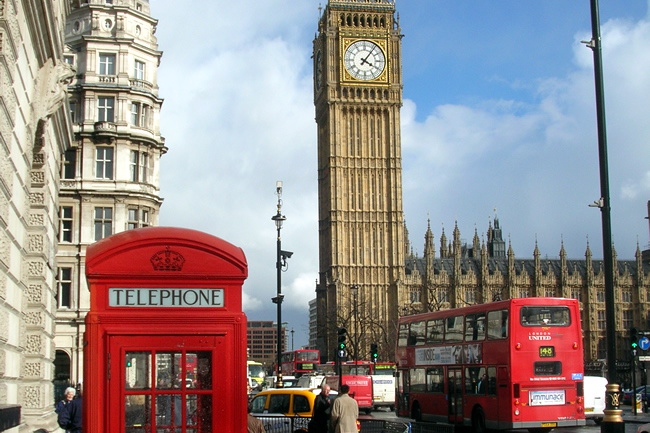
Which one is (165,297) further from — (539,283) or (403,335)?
(539,283)

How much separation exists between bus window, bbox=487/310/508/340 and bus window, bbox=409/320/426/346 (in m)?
4.41

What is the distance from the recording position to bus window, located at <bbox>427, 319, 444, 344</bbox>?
24.6m

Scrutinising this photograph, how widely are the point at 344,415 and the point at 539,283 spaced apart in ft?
289

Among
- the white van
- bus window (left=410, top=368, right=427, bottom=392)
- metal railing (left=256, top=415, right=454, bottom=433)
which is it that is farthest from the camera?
the white van

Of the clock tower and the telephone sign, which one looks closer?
the telephone sign

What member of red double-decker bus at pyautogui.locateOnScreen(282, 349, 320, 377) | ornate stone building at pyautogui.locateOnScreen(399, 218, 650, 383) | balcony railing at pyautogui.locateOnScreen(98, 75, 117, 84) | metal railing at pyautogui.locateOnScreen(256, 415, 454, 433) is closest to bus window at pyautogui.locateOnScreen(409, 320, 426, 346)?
metal railing at pyautogui.locateOnScreen(256, 415, 454, 433)

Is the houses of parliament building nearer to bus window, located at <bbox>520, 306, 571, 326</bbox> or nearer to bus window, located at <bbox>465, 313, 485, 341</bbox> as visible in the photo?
bus window, located at <bbox>465, 313, 485, 341</bbox>

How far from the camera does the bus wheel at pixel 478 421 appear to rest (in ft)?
73.0

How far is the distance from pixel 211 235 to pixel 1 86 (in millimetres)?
2530

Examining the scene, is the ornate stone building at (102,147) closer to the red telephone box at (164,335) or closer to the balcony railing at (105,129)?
the balcony railing at (105,129)

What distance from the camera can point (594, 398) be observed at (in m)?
27.3

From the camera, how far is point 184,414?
735 cm

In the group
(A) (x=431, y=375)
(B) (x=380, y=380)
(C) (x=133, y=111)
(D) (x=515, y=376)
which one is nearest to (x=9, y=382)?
(D) (x=515, y=376)

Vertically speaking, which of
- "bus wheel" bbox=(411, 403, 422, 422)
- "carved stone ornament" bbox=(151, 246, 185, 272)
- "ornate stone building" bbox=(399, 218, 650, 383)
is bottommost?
"bus wheel" bbox=(411, 403, 422, 422)
